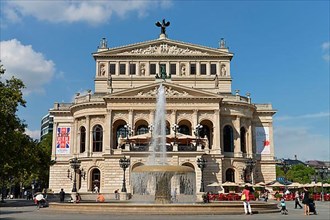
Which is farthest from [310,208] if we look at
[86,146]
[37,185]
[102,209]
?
[37,185]

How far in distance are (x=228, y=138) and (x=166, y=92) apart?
11.2 m

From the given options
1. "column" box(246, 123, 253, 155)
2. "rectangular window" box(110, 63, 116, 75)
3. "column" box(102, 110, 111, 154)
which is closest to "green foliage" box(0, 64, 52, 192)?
"column" box(102, 110, 111, 154)

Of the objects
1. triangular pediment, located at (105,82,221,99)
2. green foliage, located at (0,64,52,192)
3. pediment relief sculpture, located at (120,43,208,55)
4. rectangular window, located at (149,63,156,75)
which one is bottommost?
green foliage, located at (0,64,52,192)

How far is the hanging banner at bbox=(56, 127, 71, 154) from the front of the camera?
6562cm

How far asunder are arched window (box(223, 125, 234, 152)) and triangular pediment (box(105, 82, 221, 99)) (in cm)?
563

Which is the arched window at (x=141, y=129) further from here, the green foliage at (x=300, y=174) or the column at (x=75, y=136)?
the green foliage at (x=300, y=174)

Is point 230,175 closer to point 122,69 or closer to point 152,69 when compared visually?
point 152,69

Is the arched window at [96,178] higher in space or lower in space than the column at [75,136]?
lower

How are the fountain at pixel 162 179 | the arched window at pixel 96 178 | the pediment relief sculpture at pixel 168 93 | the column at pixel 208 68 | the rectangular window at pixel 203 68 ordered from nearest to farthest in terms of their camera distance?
1. the fountain at pixel 162 179
2. the pediment relief sculpture at pixel 168 93
3. the arched window at pixel 96 178
4. the column at pixel 208 68
5. the rectangular window at pixel 203 68

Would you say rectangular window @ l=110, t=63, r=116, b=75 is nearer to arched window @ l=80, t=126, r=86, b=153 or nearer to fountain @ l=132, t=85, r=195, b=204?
arched window @ l=80, t=126, r=86, b=153

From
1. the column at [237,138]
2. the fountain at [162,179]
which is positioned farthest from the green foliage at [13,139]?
the column at [237,138]

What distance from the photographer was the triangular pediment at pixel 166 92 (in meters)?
59.1

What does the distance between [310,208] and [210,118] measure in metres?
33.7

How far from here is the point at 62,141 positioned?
66.0 meters
